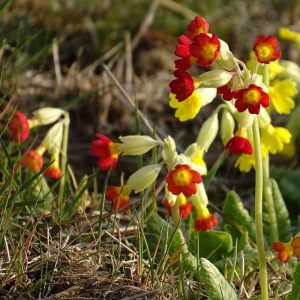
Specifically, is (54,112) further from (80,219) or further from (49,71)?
(49,71)

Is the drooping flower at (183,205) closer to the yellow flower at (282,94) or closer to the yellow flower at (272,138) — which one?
the yellow flower at (272,138)

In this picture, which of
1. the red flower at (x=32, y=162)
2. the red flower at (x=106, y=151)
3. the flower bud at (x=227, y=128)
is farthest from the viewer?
the red flower at (x=32, y=162)

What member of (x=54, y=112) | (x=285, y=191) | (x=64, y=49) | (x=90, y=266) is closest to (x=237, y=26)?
(x=64, y=49)

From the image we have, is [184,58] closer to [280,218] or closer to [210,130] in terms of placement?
[210,130]

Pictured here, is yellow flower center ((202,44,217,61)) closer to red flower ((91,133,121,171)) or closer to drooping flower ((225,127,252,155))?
drooping flower ((225,127,252,155))

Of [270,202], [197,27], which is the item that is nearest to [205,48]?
[197,27]

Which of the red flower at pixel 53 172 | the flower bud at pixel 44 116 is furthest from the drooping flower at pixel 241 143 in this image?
the flower bud at pixel 44 116
